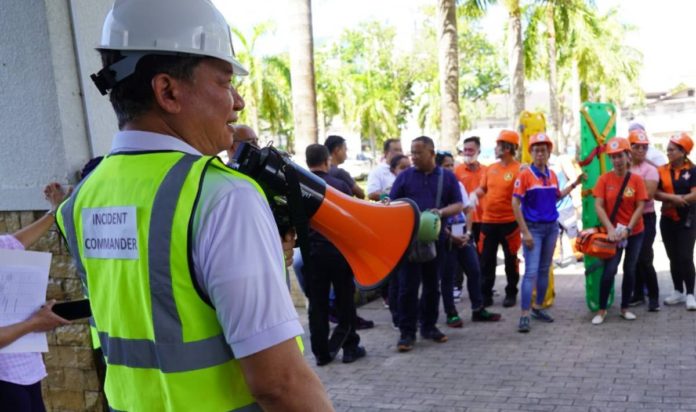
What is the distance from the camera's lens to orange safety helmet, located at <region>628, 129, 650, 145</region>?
7.24 m

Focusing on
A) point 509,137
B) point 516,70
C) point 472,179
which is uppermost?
point 516,70

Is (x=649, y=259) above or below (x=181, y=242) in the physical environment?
below

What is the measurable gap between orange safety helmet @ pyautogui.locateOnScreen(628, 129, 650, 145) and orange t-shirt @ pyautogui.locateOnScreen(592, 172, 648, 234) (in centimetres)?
62

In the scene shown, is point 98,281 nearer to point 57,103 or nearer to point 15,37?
point 57,103

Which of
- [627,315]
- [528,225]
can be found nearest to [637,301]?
[627,315]

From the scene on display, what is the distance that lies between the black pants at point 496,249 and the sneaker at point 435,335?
5.19 feet

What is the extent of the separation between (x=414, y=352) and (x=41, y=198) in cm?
393

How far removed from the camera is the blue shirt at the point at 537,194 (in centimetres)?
697

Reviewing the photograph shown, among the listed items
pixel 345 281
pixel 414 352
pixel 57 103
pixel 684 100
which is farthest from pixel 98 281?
pixel 684 100

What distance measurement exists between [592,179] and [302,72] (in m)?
4.56

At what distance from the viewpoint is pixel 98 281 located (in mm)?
1674

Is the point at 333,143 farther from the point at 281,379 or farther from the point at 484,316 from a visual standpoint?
the point at 281,379

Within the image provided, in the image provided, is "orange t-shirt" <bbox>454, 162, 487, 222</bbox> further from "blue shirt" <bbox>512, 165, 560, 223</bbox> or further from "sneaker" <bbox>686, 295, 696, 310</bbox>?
"sneaker" <bbox>686, 295, 696, 310</bbox>

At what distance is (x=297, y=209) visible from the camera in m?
1.81
